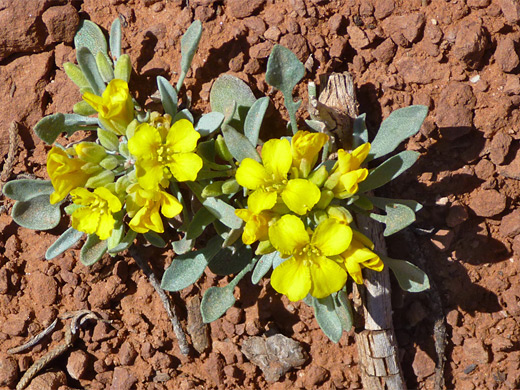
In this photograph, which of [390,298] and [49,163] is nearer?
[49,163]

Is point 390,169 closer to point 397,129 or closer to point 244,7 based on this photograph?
point 397,129

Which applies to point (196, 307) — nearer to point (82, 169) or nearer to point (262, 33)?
point (82, 169)

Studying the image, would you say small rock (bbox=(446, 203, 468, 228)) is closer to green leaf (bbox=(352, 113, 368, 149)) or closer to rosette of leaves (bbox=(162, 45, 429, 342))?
rosette of leaves (bbox=(162, 45, 429, 342))

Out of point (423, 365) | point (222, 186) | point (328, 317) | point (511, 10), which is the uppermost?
point (511, 10)

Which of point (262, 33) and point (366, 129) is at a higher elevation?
point (262, 33)

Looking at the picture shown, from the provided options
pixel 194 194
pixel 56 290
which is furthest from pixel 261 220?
pixel 56 290

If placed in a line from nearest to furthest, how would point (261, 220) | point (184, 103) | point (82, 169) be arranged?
point (261, 220) → point (82, 169) → point (184, 103)

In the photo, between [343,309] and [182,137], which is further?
[343,309]

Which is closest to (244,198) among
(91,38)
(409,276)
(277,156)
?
(277,156)
